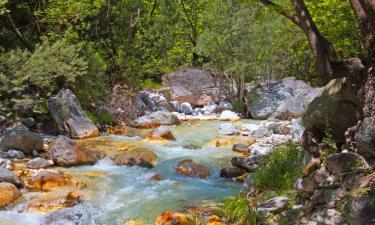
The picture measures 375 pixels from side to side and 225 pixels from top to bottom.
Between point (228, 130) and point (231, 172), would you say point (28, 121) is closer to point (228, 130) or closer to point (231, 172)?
point (228, 130)

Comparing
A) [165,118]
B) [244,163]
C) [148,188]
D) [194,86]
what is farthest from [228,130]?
[194,86]

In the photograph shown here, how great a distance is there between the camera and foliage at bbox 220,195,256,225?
673 cm

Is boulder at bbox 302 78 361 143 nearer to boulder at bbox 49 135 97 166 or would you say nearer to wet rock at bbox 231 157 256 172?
wet rock at bbox 231 157 256 172

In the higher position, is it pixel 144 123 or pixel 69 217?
pixel 144 123

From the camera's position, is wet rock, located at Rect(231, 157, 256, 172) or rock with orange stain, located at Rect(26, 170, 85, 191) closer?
rock with orange stain, located at Rect(26, 170, 85, 191)

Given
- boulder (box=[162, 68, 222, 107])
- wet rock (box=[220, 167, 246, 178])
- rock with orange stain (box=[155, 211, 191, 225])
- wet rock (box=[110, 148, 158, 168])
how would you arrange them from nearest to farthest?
rock with orange stain (box=[155, 211, 191, 225]) < wet rock (box=[220, 167, 246, 178]) < wet rock (box=[110, 148, 158, 168]) < boulder (box=[162, 68, 222, 107])

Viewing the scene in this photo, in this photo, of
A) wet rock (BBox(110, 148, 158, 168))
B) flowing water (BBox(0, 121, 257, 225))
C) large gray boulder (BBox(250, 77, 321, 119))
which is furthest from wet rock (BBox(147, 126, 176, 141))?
large gray boulder (BBox(250, 77, 321, 119))

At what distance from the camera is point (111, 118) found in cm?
1636

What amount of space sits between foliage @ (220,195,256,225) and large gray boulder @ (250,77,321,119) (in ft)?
37.1

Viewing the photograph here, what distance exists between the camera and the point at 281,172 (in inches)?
314

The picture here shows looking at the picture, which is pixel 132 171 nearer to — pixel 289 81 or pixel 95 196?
pixel 95 196

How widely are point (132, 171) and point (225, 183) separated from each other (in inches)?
87.4

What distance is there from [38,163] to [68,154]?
2.30 feet

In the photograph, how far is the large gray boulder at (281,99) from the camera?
18.4m
